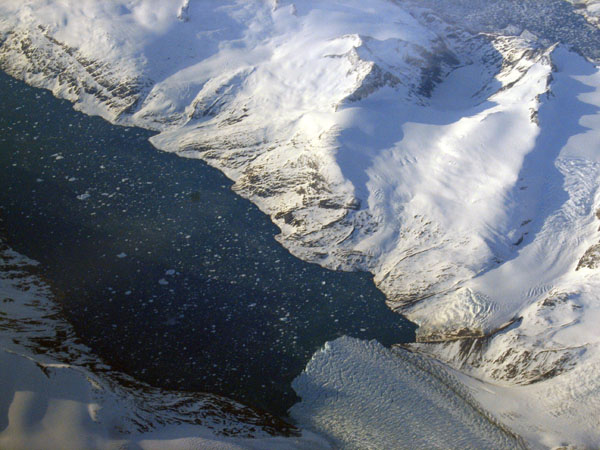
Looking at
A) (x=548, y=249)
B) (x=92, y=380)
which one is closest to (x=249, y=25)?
(x=548, y=249)

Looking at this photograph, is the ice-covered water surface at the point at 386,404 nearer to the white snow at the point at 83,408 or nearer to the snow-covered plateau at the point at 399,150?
the snow-covered plateau at the point at 399,150

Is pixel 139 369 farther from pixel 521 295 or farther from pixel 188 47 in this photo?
pixel 188 47

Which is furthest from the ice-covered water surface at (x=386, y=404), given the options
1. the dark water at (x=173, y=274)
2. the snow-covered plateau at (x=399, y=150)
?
the dark water at (x=173, y=274)

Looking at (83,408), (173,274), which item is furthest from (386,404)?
(173,274)

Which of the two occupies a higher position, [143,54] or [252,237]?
[143,54]

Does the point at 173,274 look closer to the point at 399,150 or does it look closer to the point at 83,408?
the point at 83,408
